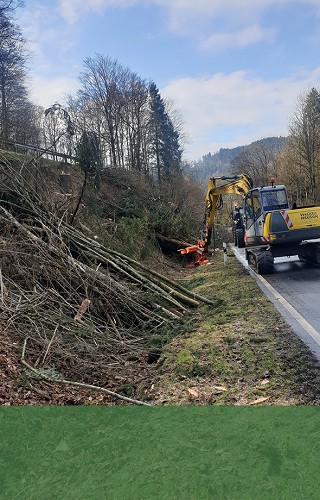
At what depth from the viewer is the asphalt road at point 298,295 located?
240 inches

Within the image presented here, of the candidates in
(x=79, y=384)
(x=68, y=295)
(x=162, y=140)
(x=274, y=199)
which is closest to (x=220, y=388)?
(x=79, y=384)

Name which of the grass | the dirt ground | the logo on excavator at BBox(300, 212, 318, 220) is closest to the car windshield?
the logo on excavator at BBox(300, 212, 318, 220)

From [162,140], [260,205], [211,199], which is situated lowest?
[260,205]

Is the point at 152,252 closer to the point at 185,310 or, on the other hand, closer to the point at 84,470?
the point at 185,310

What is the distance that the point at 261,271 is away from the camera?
39.0ft

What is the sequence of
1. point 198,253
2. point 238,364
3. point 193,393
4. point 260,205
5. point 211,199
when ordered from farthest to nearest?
point 198,253, point 211,199, point 260,205, point 238,364, point 193,393

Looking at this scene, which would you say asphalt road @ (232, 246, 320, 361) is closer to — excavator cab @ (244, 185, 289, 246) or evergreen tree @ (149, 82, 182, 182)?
excavator cab @ (244, 185, 289, 246)

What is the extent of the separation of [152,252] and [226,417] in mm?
13325

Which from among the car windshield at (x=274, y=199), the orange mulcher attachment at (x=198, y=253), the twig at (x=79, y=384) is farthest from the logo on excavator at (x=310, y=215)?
the twig at (x=79, y=384)

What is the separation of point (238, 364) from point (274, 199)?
32.7ft

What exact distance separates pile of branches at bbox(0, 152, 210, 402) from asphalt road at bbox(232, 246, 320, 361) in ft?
5.91

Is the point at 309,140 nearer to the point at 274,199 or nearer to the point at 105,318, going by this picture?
the point at 274,199

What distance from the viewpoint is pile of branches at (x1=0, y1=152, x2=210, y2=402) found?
18.6ft

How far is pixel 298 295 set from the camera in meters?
8.66
